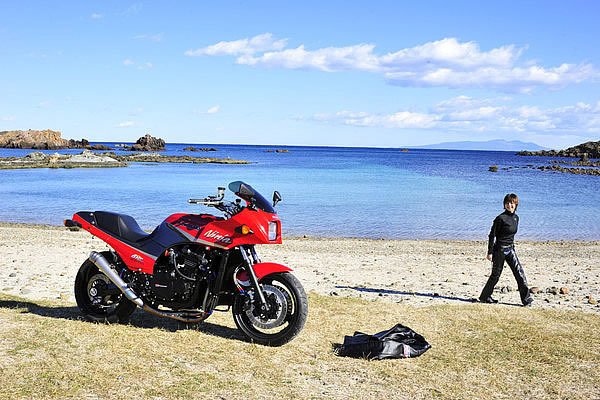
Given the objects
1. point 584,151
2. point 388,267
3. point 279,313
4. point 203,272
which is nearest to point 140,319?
point 203,272

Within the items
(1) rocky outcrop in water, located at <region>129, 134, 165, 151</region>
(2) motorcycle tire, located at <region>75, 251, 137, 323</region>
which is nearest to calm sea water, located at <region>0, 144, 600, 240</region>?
(2) motorcycle tire, located at <region>75, 251, 137, 323</region>

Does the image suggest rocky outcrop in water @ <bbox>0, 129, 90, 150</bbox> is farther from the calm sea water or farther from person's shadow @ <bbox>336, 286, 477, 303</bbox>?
person's shadow @ <bbox>336, 286, 477, 303</bbox>

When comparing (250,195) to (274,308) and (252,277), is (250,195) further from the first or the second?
(274,308)

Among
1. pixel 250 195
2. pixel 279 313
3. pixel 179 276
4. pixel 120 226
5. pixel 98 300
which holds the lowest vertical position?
pixel 98 300

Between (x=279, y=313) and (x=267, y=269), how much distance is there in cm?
55

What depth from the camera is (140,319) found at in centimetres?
825

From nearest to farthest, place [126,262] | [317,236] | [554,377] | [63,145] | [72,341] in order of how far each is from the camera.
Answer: [554,377]
[72,341]
[126,262]
[317,236]
[63,145]

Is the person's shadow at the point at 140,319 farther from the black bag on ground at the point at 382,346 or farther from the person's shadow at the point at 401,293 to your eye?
the person's shadow at the point at 401,293

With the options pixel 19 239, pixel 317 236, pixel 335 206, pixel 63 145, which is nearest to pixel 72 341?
pixel 19 239

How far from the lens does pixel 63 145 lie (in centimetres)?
14812

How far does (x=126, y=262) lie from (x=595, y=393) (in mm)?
5525

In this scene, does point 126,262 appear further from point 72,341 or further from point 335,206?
point 335,206

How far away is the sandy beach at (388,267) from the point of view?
432 inches

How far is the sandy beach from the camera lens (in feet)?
36.0
